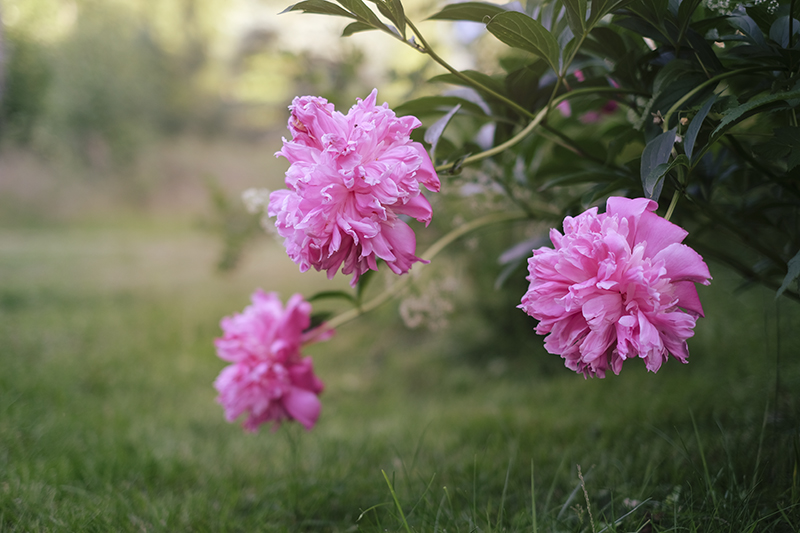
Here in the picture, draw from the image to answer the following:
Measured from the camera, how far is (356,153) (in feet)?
1.43

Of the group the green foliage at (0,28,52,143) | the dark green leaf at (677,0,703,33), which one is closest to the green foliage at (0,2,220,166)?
the green foliage at (0,28,52,143)

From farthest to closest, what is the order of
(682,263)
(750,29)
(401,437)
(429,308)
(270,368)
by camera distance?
(401,437)
(429,308)
(270,368)
(750,29)
(682,263)

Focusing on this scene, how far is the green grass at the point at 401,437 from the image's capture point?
2.03 feet

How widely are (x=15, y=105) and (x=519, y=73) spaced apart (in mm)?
3495

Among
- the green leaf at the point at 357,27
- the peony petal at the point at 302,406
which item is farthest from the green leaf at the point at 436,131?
the peony petal at the point at 302,406

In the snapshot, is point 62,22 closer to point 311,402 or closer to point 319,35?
point 319,35

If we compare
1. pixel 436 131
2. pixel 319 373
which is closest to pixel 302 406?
pixel 436 131

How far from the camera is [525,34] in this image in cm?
46

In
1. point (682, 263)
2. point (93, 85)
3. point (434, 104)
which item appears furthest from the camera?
point (93, 85)

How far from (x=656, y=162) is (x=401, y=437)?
0.85m

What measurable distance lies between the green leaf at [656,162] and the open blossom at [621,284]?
0.08 ft

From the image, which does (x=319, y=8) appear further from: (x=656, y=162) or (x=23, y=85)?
(x=23, y=85)

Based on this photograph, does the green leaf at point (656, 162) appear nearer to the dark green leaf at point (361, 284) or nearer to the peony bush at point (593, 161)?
the peony bush at point (593, 161)

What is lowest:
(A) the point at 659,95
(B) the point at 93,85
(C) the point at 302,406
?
(C) the point at 302,406
